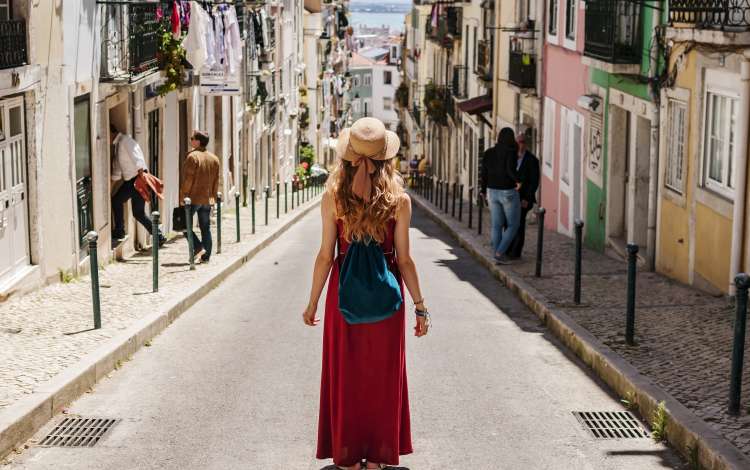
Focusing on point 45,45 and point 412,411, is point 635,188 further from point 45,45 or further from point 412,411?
point 412,411

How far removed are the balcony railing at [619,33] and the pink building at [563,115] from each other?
2996 millimetres

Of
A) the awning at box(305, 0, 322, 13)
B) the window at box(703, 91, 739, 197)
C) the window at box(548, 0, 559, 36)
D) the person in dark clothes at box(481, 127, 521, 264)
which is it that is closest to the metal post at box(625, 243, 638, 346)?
the window at box(703, 91, 739, 197)

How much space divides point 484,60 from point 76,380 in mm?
27384

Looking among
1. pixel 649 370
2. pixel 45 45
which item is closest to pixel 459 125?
pixel 45 45

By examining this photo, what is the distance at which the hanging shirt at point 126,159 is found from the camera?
1697 centimetres

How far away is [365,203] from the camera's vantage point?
6367mm

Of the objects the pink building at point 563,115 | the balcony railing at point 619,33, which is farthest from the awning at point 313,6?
the balcony railing at point 619,33

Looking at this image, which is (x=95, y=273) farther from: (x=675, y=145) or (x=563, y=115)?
(x=563, y=115)

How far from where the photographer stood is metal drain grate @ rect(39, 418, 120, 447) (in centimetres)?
763

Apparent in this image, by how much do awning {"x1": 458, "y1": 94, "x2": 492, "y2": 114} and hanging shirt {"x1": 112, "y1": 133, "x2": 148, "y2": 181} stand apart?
58.4ft

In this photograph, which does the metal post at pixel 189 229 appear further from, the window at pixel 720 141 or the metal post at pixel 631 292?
the metal post at pixel 631 292

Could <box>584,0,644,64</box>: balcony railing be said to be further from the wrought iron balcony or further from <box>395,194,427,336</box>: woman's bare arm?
<box>395,194,427,336</box>: woman's bare arm

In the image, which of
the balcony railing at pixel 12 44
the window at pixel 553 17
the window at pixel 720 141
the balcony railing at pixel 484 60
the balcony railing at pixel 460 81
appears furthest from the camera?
the balcony railing at pixel 460 81

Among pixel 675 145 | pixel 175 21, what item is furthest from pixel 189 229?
pixel 675 145
